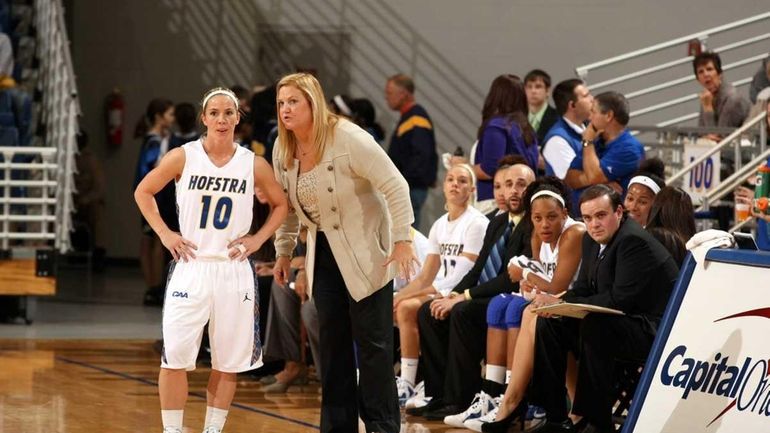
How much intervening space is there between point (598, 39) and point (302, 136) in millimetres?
8681

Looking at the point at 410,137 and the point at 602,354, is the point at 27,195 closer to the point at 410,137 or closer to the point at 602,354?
the point at 410,137

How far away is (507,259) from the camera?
23.2ft

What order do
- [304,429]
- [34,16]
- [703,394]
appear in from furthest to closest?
[34,16], [304,429], [703,394]

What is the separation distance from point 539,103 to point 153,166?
373 cm

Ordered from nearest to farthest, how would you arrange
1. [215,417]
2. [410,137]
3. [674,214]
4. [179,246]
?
1. [179,246]
2. [215,417]
3. [674,214]
4. [410,137]

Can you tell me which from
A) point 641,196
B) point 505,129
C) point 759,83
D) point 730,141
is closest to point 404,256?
point 641,196

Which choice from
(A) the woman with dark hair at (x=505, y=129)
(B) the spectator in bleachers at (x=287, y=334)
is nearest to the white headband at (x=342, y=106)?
(A) the woman with dark hair at (x=505, y=129)

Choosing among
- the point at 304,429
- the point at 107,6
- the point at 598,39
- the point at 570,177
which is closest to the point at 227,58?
the point at 107,6

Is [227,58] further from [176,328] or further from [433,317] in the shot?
[176,328]

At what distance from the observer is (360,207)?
5.51 metres

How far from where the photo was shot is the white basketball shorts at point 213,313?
558 centimetres

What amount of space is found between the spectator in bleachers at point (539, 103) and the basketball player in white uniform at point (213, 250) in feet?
13.4

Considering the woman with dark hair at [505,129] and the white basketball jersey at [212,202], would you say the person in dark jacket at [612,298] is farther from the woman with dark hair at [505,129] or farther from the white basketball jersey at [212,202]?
the woman with dark hair at [505,129]

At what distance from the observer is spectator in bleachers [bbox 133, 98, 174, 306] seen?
11.8 metres
